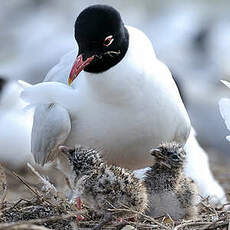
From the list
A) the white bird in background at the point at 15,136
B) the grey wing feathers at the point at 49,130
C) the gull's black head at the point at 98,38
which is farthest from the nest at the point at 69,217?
the white bird in background at the point at 15,136

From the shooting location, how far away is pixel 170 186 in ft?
17.7

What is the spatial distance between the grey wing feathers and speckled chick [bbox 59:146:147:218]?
2.04 ft

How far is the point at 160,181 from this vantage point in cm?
545

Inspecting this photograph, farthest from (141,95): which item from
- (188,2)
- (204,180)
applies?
(188,2)

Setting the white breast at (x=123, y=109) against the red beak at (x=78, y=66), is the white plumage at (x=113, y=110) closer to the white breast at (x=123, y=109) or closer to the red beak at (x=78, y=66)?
the white breast at (x=123, y=109)

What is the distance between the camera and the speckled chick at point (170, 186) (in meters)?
5.30

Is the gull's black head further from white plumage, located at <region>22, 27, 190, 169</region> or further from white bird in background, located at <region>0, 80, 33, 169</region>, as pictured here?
white bird in background, located at <region>0, 80, 33, 169</region>

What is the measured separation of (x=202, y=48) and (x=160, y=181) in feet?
31.9

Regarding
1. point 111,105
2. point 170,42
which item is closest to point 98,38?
point 111,105

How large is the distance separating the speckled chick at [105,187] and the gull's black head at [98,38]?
0.68 m

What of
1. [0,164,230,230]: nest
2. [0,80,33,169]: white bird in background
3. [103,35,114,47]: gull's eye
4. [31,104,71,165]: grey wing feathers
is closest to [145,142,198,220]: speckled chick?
[0,164,230,230]: nest

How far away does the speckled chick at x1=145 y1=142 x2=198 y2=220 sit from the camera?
17.4ft

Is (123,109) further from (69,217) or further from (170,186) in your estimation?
(69,217)

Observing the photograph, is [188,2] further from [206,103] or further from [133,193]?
[133,193]
